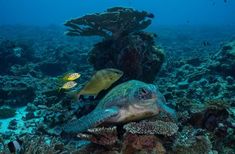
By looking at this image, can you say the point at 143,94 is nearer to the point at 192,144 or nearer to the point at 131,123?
the point at 131,123

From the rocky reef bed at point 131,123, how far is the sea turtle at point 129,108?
0.62 feet

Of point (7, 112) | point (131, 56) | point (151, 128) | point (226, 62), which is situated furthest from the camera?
point (226, 62)

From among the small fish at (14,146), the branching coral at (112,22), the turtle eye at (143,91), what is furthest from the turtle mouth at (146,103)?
the branching coral at (112,22)

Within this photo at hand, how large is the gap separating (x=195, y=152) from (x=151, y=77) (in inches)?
238

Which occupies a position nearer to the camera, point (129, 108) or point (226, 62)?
point (129, 108)

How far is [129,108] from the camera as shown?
4832 millimetres

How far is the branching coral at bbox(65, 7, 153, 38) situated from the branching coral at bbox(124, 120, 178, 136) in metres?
5.83

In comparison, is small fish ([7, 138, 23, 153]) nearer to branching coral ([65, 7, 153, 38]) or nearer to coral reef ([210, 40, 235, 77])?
branching coral ([65, 7, 153, 38])

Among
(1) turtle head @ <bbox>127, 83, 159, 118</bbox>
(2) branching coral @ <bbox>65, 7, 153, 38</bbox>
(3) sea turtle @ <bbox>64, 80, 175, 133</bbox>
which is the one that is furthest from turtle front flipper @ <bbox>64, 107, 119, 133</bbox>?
(2) branching coral @ <bbox>65, 7, 153, 38</bbox>

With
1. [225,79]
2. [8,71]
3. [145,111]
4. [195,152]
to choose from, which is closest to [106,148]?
[145,111]

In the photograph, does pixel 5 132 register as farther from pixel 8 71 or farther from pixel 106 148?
pixel 8 71

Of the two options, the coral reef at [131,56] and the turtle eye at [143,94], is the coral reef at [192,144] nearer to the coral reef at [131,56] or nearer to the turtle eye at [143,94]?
the turtle eye at [143,94]

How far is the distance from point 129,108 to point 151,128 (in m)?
0.64

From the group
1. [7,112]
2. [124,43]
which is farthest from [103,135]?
[7,112]
